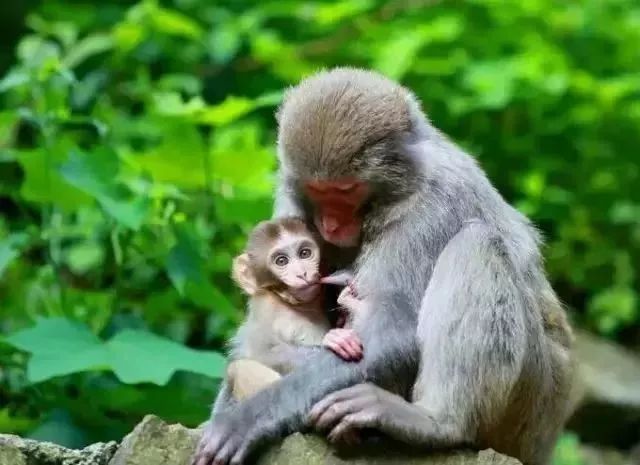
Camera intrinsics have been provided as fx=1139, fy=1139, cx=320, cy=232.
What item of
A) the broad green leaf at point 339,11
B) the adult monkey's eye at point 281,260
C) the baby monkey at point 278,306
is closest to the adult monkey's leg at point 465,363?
the baby monkey at point 278,306

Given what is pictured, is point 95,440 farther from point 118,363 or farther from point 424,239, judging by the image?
point 424,239

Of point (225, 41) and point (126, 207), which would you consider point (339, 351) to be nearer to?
point (126, 207)

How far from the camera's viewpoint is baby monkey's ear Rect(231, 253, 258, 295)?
4.82 metres

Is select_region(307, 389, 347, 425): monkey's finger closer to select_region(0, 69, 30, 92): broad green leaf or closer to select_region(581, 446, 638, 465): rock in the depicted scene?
select_region(0, 69, 30, 92): broad green leaf

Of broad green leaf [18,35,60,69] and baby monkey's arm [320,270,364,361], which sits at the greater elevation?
broad green leaf [18,35,60,69]

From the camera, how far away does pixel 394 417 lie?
4105 millimetres

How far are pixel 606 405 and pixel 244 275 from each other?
16.7ft

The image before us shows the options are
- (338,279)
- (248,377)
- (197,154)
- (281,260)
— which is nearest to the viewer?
(248,377)

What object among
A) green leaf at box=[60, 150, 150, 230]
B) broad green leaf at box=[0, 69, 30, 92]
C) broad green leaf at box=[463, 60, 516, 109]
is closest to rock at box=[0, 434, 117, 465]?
green leaf at box=[60, 150, 150, 230]

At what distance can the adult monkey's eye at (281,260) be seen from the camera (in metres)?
4.64

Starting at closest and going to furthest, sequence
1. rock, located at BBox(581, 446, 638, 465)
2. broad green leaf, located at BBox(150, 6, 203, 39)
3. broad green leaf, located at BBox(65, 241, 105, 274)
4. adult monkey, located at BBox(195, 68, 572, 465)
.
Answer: adult monkey, located at BBox(195, 68, 572, 465) → broad green leaf, located at BBox(65, 241, 105, 274) → broad green leaf, located at BBox(150, 6, 203, 39) → rock, located at BBox(581, 446, 638, 465)

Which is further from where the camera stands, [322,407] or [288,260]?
[288,260]

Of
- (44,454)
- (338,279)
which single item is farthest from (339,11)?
(44,454)

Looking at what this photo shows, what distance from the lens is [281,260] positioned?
183 inches
